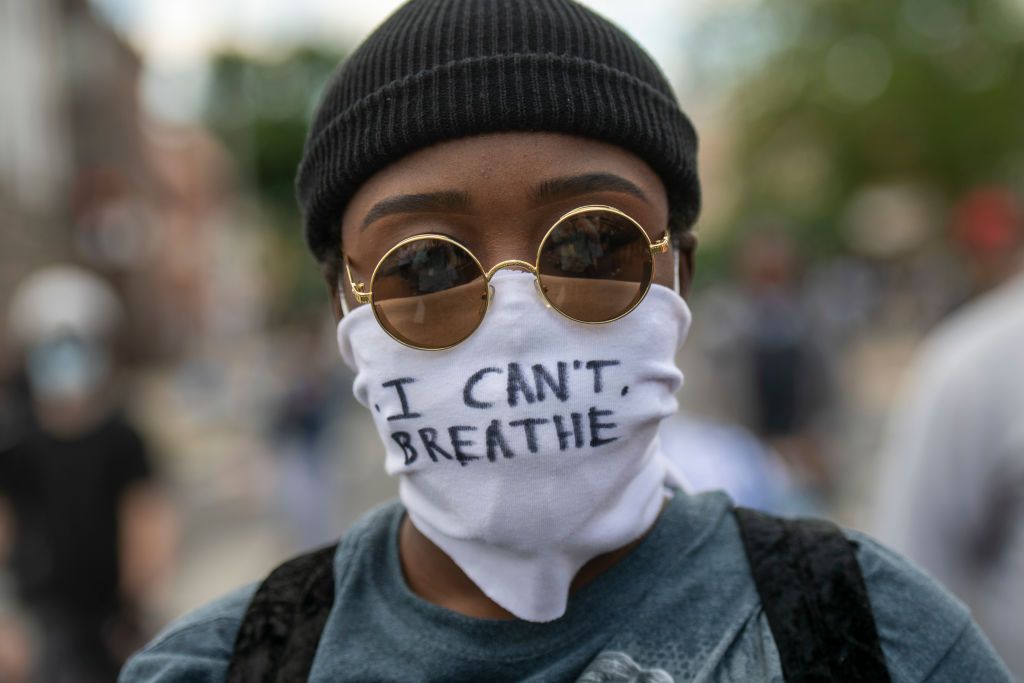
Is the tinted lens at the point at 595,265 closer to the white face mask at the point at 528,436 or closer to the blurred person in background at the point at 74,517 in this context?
→ the white face mask at the point at 528,436

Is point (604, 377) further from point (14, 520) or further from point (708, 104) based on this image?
point (708, 104)

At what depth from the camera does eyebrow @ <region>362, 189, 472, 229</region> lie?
1477mm

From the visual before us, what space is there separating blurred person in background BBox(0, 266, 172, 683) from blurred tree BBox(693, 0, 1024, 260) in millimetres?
33227

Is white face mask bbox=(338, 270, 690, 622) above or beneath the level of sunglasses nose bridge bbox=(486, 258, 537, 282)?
beneath

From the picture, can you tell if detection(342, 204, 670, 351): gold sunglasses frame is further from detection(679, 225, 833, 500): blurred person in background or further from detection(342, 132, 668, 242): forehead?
detection(679, 225, 833, 500): blurred person in background

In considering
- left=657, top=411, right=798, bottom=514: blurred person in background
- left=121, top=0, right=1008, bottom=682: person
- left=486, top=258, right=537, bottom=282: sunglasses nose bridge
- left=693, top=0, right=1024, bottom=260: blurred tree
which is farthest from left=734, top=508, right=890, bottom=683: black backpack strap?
left=693, top=0, right=1024, bottom=260: blurred tree

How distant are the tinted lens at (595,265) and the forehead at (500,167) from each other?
7 centimetres

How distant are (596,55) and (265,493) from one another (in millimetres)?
10216

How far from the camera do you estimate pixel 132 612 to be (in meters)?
4.05

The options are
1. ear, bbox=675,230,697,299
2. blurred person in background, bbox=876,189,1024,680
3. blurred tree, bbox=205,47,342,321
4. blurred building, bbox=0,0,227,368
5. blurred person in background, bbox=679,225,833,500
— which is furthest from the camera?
blurred tree, bbox=205,47,342,321

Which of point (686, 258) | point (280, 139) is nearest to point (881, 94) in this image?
point (686, 258)

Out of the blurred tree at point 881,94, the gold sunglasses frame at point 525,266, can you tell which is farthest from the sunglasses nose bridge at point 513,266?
the blurred tree at point 881,94

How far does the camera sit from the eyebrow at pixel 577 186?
1.47 metres

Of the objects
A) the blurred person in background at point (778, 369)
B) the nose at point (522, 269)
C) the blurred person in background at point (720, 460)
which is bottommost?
the blurred person in background at point (778, 369)
